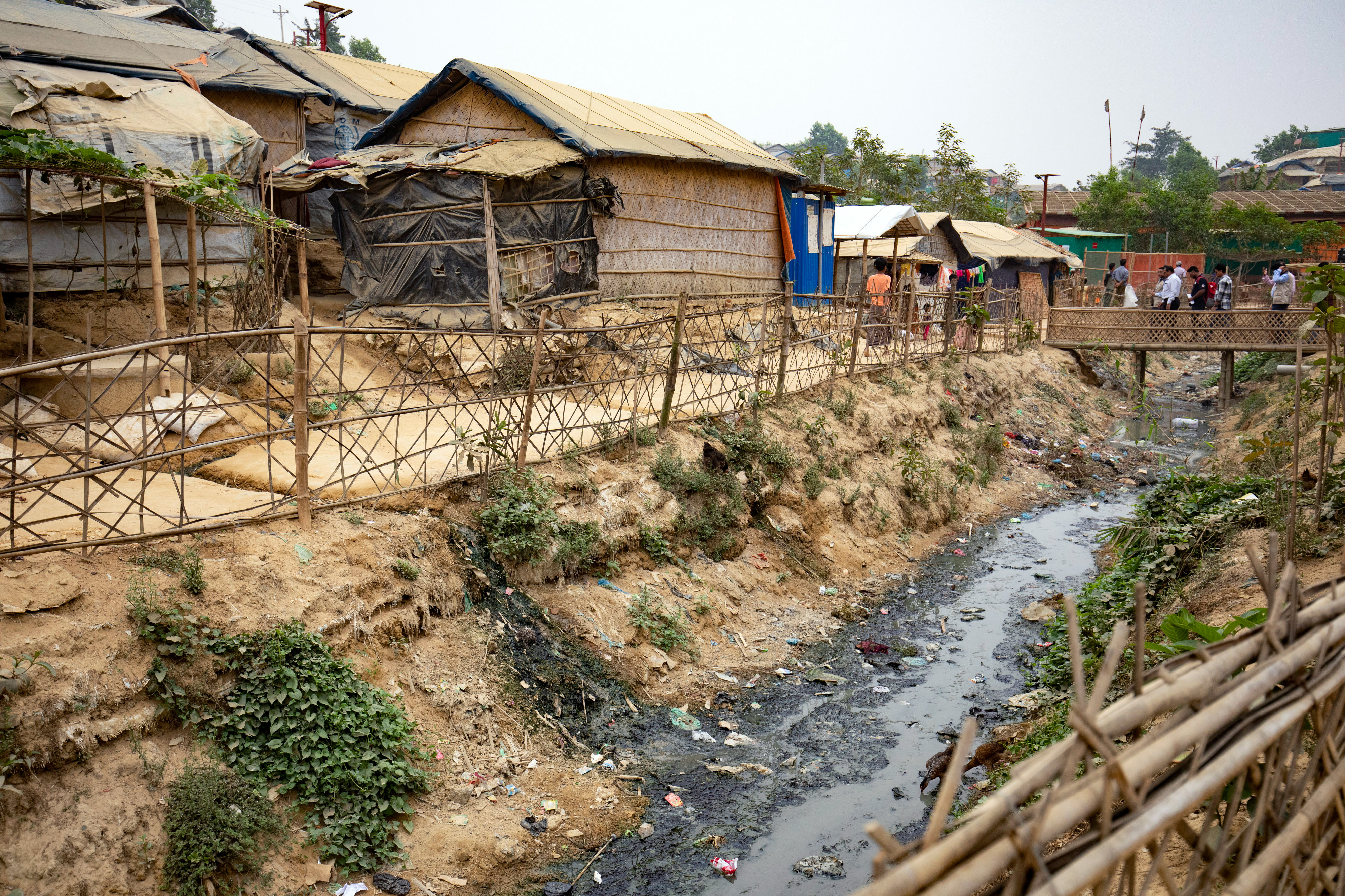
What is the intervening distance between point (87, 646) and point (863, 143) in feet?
91.1

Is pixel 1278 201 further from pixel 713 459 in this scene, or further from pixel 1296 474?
pixel 1296 474

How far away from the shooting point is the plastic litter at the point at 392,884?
4277 millimetres

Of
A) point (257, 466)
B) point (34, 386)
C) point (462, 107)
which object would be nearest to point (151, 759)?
point (257, 466)

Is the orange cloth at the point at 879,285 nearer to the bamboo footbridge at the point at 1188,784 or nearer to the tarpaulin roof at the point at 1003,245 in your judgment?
the tarpaulin roof at the point at 1003,245

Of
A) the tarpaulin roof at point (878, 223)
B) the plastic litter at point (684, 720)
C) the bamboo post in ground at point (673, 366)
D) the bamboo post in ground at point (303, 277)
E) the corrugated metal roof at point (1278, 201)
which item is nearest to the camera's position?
the plastic litter at point (684, 720)

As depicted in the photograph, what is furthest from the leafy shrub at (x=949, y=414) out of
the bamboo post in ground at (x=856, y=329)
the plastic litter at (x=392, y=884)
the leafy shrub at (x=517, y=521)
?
the plastic litter at (x=392, y=884)

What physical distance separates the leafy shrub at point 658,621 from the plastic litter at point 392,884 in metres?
2.78

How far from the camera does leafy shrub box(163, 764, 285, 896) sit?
396cm

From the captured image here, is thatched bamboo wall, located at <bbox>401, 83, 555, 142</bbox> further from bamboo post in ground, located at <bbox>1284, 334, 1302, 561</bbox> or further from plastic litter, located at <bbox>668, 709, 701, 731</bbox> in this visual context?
bamboo post in ground, located at <bbox>1284, 334, 1302, 561</bbox>

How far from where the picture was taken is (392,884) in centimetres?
430

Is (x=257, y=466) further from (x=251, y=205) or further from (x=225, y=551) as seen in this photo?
(x=251, y=205)

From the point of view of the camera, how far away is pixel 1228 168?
5900cm

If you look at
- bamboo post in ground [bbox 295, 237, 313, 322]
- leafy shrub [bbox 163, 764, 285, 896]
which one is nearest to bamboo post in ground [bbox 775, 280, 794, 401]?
bamboo post in ground [bbox 295, 237, 313, 322]

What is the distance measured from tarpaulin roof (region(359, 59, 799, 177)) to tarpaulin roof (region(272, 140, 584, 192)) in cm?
40
